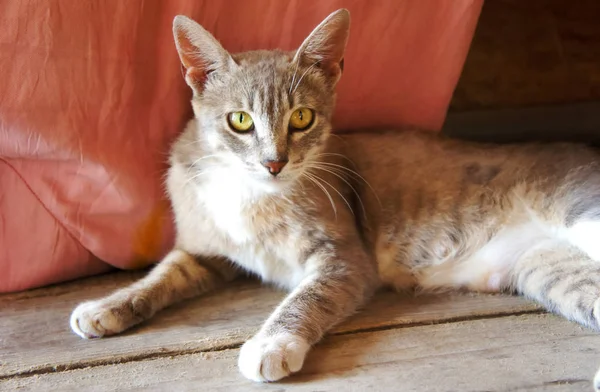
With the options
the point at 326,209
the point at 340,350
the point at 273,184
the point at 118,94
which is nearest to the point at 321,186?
the point at 326,209

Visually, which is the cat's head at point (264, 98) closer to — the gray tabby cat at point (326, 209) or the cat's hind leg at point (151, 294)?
the gray tabby cat at point (326, 209)

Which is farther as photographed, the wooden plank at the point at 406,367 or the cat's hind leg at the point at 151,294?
the cat's hind leg at the point at 151,294

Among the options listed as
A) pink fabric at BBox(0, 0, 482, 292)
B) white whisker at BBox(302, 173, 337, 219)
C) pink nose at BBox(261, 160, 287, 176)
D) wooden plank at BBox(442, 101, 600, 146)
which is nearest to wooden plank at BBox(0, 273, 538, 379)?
pink fabric at BBox(0, 0, 482, 292)

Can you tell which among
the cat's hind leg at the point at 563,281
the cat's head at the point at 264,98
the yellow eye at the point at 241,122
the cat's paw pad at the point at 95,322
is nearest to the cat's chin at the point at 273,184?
the cat's head at the point at 264,98

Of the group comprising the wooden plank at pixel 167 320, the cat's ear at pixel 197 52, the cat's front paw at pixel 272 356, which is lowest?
the wooden plank at pixel 167 320

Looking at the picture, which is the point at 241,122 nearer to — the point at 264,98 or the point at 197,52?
the point at 264,98

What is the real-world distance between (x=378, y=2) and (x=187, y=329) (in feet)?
3.38

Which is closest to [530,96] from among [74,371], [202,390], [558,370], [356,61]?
[356,61]

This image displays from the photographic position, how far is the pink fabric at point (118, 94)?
145 centimetres

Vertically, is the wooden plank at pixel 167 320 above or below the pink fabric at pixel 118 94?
below

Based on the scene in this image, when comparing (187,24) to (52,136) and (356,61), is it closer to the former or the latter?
(52,136)

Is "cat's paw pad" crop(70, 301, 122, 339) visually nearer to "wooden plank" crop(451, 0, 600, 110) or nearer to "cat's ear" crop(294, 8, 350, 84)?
"cat's ear" crop(294, 8, 350, 84)

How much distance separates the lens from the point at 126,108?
1.56 metres

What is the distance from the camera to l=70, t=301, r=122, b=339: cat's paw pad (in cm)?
138
